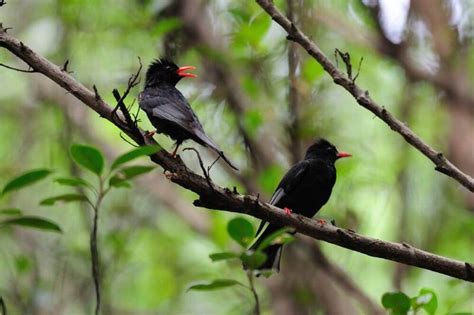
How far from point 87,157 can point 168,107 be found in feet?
4.52

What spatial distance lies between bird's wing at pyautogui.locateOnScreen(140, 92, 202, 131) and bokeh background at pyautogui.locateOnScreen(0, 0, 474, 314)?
542 millimetres

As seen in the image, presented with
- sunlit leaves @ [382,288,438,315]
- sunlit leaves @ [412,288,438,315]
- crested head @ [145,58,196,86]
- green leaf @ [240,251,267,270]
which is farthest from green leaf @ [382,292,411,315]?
crested head @ [145,58,196,86]

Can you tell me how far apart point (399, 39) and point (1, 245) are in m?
3.66

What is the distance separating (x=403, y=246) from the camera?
2855 mm

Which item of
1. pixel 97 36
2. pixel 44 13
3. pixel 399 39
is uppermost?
pixel 44 13

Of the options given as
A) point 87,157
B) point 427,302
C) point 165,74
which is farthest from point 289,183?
point 87,157

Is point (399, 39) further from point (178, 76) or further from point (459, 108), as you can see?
point (178, 76)

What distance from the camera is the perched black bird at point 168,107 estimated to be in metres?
3.88

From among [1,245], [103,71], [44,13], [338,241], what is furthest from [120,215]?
[338,241]

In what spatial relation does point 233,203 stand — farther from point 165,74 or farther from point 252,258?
point 165,74

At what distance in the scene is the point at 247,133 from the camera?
5195 millimetres

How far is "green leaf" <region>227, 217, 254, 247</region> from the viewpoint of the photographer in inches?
111

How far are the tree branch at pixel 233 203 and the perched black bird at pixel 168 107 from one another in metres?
0.73

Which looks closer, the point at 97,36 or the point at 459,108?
the point at 459,108
